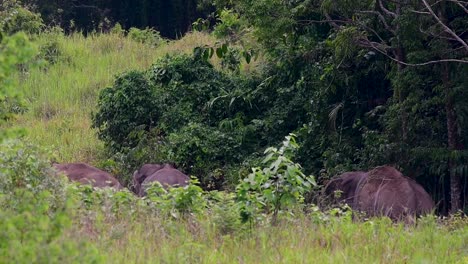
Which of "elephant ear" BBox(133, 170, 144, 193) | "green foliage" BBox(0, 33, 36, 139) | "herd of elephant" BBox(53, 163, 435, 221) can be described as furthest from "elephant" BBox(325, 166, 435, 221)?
"green foliage" BBox(0, 33, 36, 139)

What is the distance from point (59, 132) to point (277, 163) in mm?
11029

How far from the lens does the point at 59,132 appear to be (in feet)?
61.7

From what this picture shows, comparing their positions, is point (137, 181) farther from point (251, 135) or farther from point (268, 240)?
point (268, 240)

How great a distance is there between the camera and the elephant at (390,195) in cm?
1127

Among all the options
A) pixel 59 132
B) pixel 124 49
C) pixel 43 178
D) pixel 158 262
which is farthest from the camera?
pixel 124 49

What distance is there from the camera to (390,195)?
11492mm

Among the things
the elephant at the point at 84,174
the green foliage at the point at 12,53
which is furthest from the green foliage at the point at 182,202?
the elephant at the point at 84,174

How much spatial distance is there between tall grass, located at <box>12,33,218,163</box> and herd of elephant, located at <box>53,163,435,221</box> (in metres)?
2.98

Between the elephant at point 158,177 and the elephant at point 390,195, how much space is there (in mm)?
2547

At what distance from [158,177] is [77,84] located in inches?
355

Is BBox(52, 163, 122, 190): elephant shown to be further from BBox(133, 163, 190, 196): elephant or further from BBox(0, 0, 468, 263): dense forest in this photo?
BBox(0, 0, 468, 263): dense forest

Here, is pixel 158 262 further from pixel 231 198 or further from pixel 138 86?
pixel 138 86

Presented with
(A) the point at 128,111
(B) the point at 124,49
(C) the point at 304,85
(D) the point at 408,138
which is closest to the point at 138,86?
(A) the point at 128,111

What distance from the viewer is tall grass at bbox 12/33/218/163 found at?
60.2 ft
